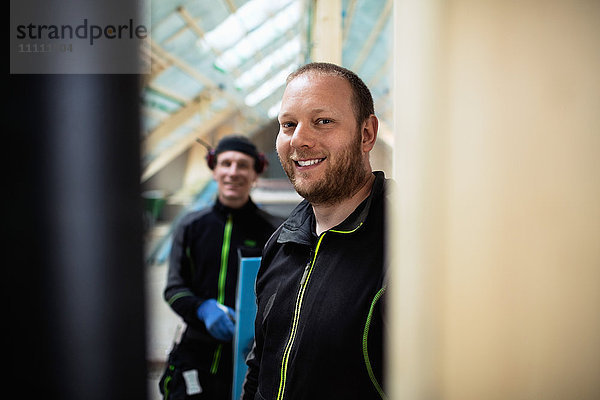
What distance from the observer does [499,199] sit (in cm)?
34

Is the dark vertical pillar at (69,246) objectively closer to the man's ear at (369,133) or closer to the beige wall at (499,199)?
the beige wall at (499,199)

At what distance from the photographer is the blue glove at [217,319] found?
1.41 meters

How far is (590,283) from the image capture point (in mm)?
337

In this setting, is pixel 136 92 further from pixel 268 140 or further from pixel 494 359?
pixel 268 140

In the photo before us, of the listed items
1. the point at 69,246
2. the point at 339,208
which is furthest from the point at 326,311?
the point at 69,246

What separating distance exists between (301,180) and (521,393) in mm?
539

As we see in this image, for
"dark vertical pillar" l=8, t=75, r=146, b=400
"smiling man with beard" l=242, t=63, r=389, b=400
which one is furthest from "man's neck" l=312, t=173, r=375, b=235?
"dark vertical pillar" l=8, t=75, r=146, b=400

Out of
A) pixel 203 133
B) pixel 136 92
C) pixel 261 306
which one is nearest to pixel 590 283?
pixel 136 92

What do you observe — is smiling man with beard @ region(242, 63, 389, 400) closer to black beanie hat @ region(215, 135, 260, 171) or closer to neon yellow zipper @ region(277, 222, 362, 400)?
neon yellow zipper @ region(277, 222, 362, 400)

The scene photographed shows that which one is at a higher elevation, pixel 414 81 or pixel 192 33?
pixel 192 33

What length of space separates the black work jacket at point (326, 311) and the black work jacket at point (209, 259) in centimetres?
66

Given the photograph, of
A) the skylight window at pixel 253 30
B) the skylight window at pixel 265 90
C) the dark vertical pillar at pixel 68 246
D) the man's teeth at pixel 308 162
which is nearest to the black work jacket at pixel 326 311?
the man's teeth at pixel 308 162

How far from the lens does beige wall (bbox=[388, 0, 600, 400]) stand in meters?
0.33

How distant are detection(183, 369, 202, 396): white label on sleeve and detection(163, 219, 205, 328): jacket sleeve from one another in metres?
0.16
